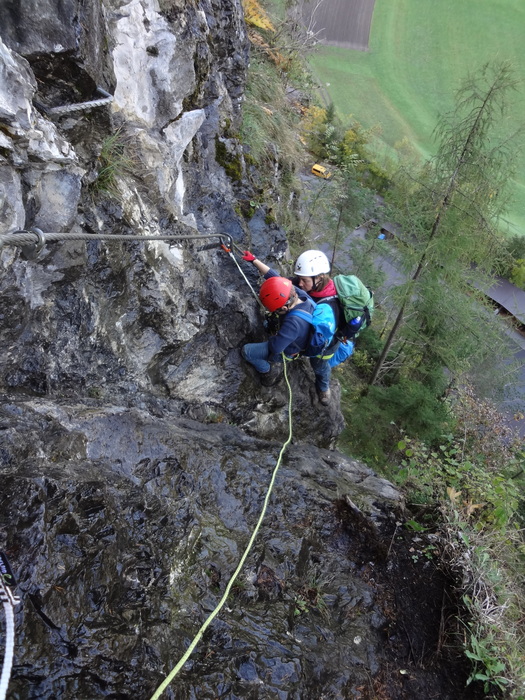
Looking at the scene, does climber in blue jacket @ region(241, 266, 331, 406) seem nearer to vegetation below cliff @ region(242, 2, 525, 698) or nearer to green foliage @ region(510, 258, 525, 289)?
vegetation below cliff @ region(242, 2, 525, 698)

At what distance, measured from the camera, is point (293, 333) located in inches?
207

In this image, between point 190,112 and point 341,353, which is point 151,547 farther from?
point 190,112

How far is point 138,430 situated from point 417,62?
36.0 m

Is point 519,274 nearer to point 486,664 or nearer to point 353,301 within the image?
point 353,301

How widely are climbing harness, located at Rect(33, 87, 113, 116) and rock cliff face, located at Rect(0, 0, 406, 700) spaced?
40 millimetres

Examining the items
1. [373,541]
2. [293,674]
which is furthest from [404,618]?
[293,674]

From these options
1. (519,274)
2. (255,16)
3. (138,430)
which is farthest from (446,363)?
(519,274)

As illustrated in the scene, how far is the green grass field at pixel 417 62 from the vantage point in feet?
90.9

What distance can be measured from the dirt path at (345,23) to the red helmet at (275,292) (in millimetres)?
33107

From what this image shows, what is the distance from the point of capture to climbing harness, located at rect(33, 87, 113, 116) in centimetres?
352

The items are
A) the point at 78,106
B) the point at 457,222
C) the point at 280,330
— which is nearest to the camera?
the point at 78,106

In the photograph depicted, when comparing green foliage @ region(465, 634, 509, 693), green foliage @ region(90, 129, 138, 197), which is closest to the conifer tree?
green foliage @ region(90, 129, 138, 197)

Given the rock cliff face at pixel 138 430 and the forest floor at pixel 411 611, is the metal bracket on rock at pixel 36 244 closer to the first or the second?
the rock cliff face at pixel 138 430

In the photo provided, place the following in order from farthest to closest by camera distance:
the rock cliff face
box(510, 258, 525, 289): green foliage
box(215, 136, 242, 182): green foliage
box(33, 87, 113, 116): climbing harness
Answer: box(510, 258, 525, 289): green foliage < box(215, 136, 242, 182): green foliage < box(33, 87, 113, 116): climbing harness < the rock cliff face
